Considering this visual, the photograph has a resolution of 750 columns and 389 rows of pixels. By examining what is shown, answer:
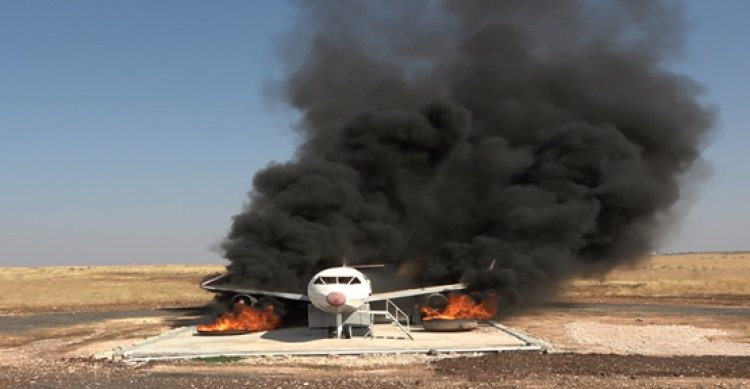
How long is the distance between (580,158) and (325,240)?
17.7 m

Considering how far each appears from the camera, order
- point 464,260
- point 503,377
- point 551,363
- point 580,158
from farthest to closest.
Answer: point 580,158, point 464,260, point 551,363, point 503,377

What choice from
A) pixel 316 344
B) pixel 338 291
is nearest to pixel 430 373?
pixel 316 344

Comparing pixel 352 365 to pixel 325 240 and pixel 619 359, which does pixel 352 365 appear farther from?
pixel 325 240

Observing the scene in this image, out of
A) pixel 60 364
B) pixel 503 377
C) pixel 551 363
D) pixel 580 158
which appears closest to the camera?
pixel 503 377

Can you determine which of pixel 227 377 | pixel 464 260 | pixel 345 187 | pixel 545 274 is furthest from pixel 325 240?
pixel 227 377

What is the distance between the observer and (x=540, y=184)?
4594cm

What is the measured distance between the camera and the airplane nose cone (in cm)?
2775

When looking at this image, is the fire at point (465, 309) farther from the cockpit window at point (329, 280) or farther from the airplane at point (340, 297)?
the cockpit window at point (329, 280)

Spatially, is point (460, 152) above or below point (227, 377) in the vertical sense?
above

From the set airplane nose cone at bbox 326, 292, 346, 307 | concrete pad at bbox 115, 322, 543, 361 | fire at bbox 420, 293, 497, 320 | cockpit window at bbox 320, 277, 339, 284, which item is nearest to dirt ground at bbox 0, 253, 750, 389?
concrete pad at bbox 115, 322, 543, 361

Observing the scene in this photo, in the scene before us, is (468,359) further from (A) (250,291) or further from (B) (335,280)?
(A) (250,291)

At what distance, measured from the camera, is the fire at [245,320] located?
108ft

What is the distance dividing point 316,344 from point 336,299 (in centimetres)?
191

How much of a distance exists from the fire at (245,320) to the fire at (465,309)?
7557 mm
